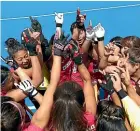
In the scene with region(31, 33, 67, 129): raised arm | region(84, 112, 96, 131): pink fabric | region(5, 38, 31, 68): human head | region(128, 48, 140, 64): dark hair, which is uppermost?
region(5, 38, 31, 68): human head

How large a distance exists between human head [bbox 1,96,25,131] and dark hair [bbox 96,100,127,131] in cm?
59

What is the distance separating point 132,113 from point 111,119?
0.18m

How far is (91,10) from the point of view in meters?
9.78

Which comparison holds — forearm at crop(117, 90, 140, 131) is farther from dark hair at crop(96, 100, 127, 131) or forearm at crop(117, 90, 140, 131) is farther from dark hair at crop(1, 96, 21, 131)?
dark hair at crop(1, 96, 21, 131)

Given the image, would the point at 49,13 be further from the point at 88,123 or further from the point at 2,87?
the point at 88,123

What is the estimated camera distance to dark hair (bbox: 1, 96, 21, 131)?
2.15 metres

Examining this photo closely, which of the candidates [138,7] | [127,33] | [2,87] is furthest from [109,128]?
[138,7]

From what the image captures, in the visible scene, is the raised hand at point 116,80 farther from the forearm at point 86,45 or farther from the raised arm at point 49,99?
the forearm at point 86,45

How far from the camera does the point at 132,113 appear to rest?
8.34 ft

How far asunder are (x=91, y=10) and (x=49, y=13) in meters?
1.23

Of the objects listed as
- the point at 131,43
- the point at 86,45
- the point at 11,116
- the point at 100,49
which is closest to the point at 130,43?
the point at 131,43

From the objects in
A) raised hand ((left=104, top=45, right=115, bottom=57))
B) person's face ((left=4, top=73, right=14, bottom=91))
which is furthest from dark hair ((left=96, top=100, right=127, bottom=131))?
raised hand ((left=104, top=45, right=115, bottom=57))

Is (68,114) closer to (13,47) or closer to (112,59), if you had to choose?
(112,59)

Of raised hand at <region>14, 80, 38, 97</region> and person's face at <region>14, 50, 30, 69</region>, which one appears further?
person's face at <region>14, 50, 30, 69</region>
